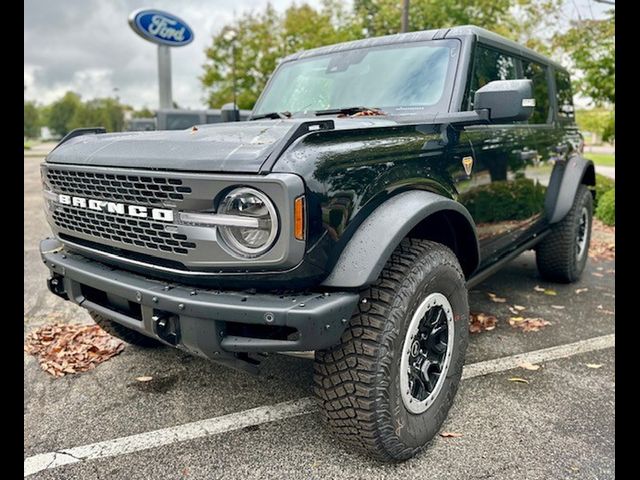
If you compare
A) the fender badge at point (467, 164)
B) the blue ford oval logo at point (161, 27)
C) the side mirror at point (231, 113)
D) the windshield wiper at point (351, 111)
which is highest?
the blue ford oval logo at point (161, 27)

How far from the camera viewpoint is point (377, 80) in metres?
3.18

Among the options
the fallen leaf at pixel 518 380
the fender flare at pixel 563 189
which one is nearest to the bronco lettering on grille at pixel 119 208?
the fallen leaf at pixel 518 380

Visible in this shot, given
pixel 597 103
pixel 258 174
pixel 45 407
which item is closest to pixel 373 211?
pixel 258 174

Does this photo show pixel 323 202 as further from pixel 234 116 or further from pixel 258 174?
pixel 234 116

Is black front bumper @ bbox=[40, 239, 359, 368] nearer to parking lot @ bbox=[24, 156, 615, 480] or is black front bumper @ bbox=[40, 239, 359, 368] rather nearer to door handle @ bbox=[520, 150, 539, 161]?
parking lot @ bbox=[24, 156, 615, 480]

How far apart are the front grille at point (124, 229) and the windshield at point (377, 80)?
1513 mm

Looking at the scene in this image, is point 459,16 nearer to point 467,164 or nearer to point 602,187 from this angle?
point 602,187

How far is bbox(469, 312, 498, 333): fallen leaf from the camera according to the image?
12.5ft

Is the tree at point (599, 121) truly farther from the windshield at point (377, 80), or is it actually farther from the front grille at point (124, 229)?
the front grille at point (124, 229)

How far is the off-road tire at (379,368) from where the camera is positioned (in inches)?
79.5

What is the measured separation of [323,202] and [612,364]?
243 centimetres

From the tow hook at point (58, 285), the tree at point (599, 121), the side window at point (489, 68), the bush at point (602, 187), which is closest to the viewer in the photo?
the tow hook at point (58, 285)

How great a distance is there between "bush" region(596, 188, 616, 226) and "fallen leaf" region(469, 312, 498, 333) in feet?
18.0

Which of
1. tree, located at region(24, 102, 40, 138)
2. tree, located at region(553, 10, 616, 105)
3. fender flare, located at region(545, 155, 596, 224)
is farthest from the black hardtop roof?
tree, located at region(24, 102, 40, 138)
